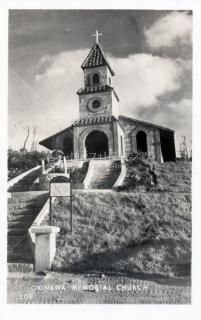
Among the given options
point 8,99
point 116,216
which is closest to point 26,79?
point 8,99

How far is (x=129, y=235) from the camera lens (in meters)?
9.23

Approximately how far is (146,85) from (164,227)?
13.6 ft

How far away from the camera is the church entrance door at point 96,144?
15942mm

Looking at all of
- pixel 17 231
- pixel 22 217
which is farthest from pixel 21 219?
pixel 17 231

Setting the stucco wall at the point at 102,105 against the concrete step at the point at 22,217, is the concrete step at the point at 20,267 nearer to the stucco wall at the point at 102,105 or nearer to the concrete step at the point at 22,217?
the concrete step at the point at 22,217

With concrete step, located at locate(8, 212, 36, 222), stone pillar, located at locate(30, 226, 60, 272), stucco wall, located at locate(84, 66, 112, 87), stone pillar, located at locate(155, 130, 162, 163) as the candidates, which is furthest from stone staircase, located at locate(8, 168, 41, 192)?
stone pillar, located at locate(155, 130, 162, 163)

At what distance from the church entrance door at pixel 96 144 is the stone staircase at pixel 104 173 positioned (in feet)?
3.87

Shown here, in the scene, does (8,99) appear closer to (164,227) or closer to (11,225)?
(11,225)

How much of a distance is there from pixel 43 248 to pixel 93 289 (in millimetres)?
1556

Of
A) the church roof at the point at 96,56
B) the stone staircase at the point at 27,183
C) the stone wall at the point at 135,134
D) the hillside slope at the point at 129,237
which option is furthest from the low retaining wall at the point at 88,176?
the church roof at the point at 96,56

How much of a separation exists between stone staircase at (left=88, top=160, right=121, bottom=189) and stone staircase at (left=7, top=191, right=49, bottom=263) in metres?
1.89

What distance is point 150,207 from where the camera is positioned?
32.9 ft

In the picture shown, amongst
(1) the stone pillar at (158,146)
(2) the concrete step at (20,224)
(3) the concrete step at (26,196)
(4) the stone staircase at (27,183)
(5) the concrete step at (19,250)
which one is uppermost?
(1) the stone pillar at (158,146)

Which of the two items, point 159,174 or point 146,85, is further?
point 159,174
